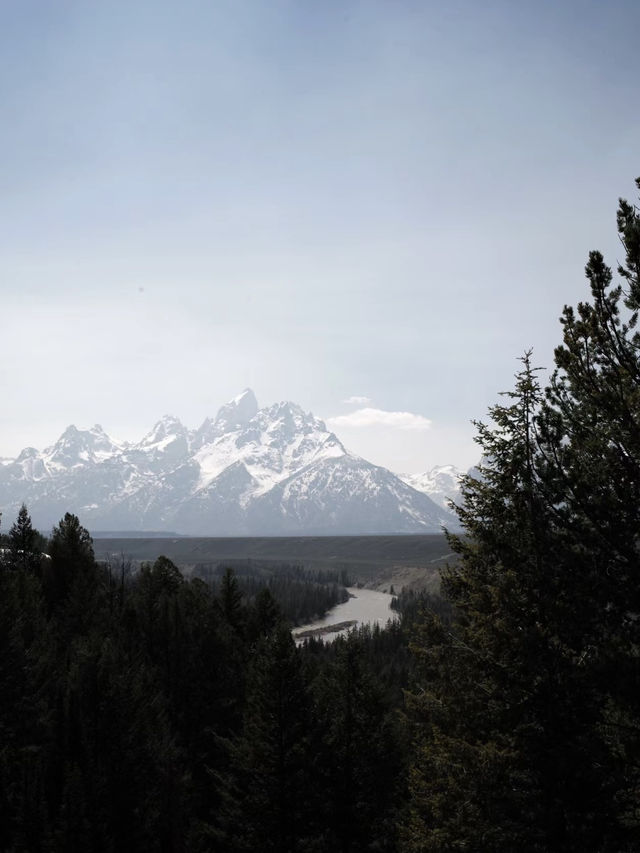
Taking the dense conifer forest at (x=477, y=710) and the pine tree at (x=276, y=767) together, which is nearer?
the dense conifer forest at (x=477, y=710)

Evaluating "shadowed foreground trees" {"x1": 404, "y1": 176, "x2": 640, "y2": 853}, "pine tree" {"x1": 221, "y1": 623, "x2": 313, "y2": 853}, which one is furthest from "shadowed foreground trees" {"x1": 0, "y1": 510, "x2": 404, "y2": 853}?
"shadowed foreground trees" {"x1": 404, "y1": 176, "x2": 640, "y2": 853}

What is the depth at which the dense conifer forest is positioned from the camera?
1262cm

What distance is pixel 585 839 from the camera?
12.2 m

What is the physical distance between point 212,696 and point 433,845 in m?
35.7

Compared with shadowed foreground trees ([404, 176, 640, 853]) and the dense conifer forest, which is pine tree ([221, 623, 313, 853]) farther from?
shadowed foreground trees ([404, 176, 640, 853])

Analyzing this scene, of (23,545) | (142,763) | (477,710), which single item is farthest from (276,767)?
(23,545)

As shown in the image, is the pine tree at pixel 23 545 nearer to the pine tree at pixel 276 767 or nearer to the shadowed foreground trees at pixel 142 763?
the shadowed foreground trees at pixel 142 763

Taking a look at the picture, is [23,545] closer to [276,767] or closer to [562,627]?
A: [276,767]

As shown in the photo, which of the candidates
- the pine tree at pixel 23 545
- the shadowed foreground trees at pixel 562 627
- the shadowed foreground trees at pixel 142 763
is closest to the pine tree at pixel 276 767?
the shadowed foreground trees at pixel 142 763

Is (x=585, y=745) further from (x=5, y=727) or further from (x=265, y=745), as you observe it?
(x=5, y=727)

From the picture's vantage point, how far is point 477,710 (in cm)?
1446

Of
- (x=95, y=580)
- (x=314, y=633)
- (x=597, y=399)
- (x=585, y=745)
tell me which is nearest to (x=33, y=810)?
(x=585, y=745)

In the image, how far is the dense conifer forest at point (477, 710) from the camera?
497 inches

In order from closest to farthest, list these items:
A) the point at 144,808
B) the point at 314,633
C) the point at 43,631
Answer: the point at 144,808, the point at 43,631, the point at 314,633
